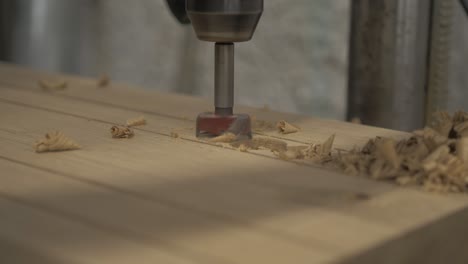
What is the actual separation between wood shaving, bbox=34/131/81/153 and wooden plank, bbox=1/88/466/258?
Result: 1 centimetres

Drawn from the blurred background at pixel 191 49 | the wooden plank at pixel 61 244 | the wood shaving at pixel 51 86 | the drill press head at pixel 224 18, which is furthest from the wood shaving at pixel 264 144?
the blurred background at pixel 191 49

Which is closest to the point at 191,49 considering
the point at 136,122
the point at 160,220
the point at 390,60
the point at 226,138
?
the point at 390,60

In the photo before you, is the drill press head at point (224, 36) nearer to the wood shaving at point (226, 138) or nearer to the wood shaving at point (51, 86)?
the wood shaving at point (226, 138)

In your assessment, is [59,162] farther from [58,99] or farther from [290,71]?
[290,71]

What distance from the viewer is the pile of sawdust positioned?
28.1 inches

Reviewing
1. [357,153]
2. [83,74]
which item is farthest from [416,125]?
[83,74]

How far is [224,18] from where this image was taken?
31.5 inches

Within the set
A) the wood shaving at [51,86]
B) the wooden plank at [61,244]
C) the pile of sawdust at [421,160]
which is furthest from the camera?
the wood shaving at [51,86]

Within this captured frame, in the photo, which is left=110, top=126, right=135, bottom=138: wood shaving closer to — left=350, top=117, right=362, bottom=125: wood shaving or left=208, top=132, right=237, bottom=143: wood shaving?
left=208, top=132, right=237, bottom=143: wood shaving

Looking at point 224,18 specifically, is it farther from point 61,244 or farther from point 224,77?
point 61,244

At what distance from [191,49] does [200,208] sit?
1596mm

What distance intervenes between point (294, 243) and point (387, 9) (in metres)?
0.64

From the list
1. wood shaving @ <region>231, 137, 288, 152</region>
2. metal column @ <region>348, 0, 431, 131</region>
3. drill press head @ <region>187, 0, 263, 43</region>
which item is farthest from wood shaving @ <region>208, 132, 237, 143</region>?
metal column @ <region>348, 0, 431, 131</region>

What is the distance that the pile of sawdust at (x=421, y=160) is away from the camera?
71cm
